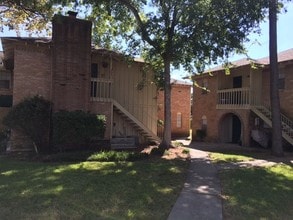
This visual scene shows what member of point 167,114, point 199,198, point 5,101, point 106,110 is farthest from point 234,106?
point 199,198

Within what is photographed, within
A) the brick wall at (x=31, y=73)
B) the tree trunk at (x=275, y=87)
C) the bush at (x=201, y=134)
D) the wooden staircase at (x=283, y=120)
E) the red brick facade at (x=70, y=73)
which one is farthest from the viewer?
the bush at (x=201, y=134)

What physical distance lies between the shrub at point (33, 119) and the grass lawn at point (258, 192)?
8347mm

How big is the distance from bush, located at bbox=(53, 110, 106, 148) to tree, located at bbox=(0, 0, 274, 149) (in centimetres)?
422

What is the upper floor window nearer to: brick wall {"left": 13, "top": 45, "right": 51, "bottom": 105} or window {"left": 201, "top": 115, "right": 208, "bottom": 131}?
brick wall {"left": 13, "top": 45, "right": 51, "bottom": 105}

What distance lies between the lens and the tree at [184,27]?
16328 mm

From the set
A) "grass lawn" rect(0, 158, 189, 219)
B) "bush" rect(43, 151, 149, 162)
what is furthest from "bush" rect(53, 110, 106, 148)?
"grass lawn" rect(0, 158, 189, 219)

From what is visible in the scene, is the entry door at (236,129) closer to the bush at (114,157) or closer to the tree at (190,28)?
the tree at (190,28)

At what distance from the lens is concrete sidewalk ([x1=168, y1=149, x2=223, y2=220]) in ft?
25.2

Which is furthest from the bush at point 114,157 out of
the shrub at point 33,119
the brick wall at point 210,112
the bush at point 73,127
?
the brick wall at point 210,112

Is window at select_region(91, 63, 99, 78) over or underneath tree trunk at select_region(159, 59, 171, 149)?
over

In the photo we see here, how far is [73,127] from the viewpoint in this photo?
52.4ft

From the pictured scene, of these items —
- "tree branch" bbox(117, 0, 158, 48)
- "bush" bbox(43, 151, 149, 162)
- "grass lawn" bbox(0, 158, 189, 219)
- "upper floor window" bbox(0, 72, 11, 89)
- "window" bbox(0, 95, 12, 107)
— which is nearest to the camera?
"grass lawn" bbox(0, 158, 189, 219)

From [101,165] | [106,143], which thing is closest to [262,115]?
[106,143]

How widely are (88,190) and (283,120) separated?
1636cm
